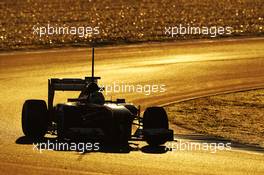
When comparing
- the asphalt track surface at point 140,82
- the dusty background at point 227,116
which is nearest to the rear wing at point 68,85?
the asphalt track surface at point 140,82

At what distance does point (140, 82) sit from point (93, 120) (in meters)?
14.1

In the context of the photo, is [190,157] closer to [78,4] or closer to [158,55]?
[158,55]

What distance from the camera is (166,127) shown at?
856 inches

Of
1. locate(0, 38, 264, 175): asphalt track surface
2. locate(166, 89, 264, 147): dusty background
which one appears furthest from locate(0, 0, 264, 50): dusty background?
locate(166, 89, 264, 147): dusty background

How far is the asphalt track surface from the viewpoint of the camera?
65.2 feet

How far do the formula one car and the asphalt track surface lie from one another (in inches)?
14.3

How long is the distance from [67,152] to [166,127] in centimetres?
225

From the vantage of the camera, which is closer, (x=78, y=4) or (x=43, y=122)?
(x=43, y=122)

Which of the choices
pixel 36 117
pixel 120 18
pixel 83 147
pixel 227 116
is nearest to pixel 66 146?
pixel 83 147

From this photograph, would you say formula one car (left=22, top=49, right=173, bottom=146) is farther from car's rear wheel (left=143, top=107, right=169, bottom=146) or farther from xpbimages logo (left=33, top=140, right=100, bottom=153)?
xpbimages logo (left=33, top=140, right=100, bottom=153)

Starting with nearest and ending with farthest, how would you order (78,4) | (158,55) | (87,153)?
(87,153), (158,55), (78,4)

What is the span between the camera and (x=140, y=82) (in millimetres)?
35125

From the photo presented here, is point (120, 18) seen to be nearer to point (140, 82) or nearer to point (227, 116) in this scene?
point (140, 82)

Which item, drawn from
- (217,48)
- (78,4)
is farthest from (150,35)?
(78,4)
